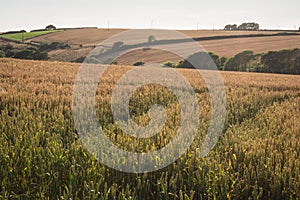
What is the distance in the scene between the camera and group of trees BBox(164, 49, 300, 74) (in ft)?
118

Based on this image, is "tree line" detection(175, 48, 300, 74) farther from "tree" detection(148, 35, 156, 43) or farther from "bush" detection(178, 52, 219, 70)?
"tree" detection(148, 35, 156, 43)

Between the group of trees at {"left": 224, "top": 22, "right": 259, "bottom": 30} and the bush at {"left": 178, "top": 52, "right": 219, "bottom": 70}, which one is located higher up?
the group of trees at {"left": 224, "top": 22, "right": 259, "bottom": 30}

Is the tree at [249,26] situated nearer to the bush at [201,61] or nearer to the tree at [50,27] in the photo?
the tree at [50,27]

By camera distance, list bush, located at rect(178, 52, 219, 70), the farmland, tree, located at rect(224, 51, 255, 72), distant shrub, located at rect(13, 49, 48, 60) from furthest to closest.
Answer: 1. distant shrub, located at rect(13, 49, 48, 60)
2. bush, located at rect(178, 52, 219, 70)
3. tree, located at rect(224, 51, 255, 72)
4. the farmland

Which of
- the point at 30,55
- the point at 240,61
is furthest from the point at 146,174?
the point at 30,55

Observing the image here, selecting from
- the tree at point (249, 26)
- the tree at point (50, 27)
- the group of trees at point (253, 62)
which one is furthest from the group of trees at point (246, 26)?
the group of trees at point (253, 62)

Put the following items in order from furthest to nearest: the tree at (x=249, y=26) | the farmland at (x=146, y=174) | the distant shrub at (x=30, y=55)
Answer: the tree at (x=249, y=26), the distant shrub at (x=30, y=55), the farmland at (x=146, y=174)

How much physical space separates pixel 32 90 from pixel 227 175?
6.04 m

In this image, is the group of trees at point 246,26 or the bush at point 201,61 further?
the group of trees at point 246,26

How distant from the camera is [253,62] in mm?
39156

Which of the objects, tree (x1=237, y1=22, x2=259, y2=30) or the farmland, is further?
tree (x1=237, y1=22, x2=259, y2=30)

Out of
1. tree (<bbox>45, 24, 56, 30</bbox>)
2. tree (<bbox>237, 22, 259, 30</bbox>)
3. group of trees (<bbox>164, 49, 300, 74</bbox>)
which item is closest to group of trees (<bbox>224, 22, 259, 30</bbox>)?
tree (<bbox>237, 22, 259, 30</bbox>)

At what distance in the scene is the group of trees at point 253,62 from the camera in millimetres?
36094

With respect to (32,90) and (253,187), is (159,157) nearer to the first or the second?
(253,187)
